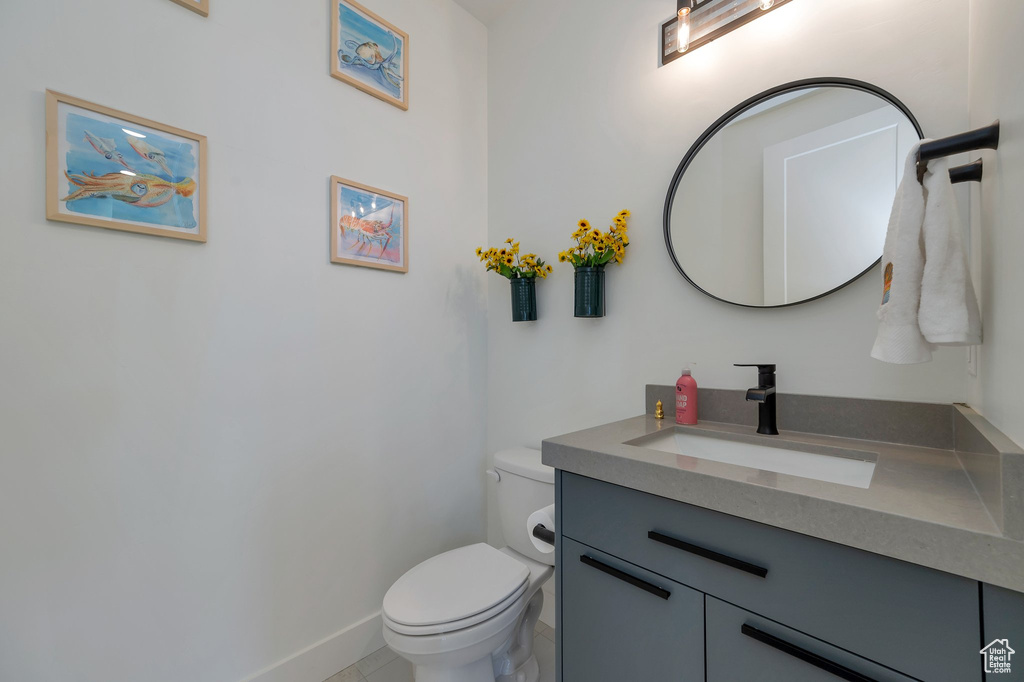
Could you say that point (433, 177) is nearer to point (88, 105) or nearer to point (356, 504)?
point (88, 105)

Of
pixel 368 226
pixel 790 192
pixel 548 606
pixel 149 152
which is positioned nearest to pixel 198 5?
pixel 149 152

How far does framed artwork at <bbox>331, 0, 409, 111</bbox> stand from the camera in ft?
5.38

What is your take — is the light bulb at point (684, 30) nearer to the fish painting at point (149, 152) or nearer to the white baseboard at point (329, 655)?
the fish painting at point (149, 152)

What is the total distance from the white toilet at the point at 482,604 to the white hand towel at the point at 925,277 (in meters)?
1.10

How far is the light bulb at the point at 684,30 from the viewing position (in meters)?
1.36

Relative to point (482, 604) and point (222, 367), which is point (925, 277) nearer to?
point (482, 604)

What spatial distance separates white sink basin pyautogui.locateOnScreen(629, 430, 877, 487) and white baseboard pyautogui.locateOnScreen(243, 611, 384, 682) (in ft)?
4.28

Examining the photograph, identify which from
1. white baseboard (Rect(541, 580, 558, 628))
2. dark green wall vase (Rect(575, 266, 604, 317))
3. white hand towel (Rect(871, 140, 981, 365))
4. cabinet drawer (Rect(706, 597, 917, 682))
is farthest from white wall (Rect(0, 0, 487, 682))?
white hand towel (Rect(871, 140, 981, 365))

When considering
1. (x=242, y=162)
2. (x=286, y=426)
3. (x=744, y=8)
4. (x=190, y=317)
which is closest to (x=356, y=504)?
(x=286, y=426)

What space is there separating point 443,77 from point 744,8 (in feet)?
4.10

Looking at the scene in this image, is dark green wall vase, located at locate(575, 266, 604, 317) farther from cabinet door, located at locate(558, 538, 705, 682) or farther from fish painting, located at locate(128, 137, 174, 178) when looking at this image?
fish painting, located at locate(128, 137, 174, 178)

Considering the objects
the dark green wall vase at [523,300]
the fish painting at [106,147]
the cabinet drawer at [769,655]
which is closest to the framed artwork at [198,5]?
Answer: the fish painting at [106,147]

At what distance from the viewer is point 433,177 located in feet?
6.45

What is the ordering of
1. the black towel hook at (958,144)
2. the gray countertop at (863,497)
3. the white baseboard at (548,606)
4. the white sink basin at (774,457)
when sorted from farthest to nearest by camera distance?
the white baseboard at (548,606) < the white sink basin at (774,457) < the black towel hook at (958,144) < the gray countertop at (863,497)
